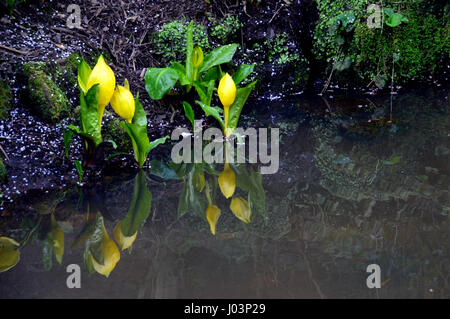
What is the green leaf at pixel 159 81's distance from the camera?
8.70 ft

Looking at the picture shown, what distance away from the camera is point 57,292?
1388mm

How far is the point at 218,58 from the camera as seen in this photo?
2842 millimetres

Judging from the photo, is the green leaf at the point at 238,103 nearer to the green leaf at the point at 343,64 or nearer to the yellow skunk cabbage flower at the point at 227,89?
the yellow skunk cabbage flower at the point at 227,89

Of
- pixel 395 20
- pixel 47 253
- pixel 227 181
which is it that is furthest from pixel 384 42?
pixel 47 253

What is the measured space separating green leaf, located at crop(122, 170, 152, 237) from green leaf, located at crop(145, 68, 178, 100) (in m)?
0.63

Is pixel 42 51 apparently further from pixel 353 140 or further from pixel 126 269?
pixel 353 140

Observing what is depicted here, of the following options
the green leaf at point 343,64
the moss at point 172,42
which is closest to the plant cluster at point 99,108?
the moss at point 172,42

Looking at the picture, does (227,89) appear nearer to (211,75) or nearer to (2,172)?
(211,75)

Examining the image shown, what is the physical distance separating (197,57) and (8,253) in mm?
1623

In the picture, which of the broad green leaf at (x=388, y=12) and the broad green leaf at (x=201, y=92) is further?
the broad green leaf at (x=388, y=12)

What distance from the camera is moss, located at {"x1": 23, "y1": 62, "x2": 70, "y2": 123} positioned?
2.48 metres

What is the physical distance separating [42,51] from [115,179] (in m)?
1.08

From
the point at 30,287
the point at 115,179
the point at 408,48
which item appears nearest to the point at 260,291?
the point at 30,287

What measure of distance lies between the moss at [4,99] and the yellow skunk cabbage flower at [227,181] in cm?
126
